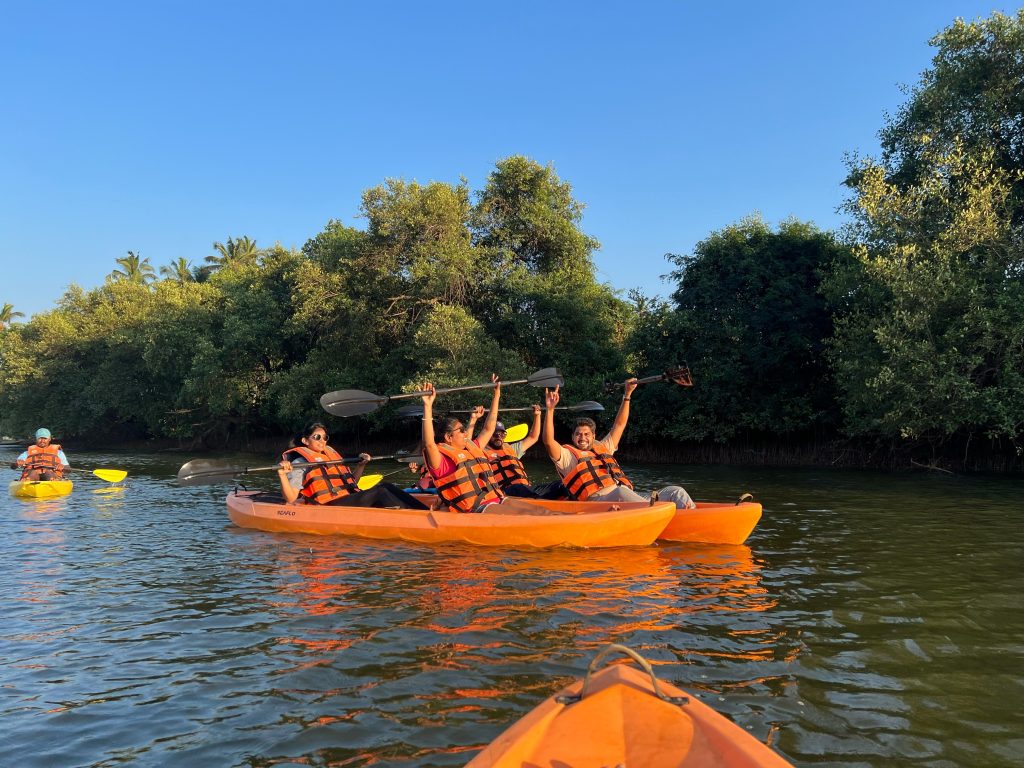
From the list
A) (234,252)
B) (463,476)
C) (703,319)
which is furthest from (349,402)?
(234,252)

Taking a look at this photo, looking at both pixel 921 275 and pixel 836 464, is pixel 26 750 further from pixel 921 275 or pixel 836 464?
pixel 836 464

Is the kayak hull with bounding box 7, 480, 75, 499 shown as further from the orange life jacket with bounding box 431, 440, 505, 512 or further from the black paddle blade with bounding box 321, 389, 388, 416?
the orange life jacket with bounding box 431, 440, 505, 512

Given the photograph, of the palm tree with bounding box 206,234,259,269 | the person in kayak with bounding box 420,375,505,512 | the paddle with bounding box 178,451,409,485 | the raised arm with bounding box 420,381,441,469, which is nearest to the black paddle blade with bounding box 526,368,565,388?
the person in kayak with bounding box 420,375,505,512

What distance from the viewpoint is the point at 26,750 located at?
3.29 m

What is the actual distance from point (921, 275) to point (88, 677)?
14946mm

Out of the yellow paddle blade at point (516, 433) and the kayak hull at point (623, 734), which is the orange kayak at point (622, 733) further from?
the yellow paddle blade at point (516, 433)

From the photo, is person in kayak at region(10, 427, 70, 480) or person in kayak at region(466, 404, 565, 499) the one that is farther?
person in kayak at region(10, 427, 70, 480)

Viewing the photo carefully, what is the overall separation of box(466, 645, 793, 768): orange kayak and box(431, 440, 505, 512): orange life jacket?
5465mm

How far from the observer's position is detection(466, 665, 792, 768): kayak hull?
2.42m

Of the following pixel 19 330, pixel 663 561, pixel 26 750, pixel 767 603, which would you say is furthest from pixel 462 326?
pixel 19 330

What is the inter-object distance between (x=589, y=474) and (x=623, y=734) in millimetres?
5826

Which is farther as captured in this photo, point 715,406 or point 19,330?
point 19,330

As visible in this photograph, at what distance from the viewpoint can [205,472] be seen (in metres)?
10.5

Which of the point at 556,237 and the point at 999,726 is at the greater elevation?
the point at 556,237
